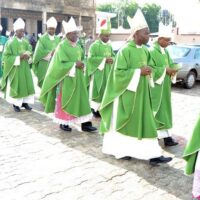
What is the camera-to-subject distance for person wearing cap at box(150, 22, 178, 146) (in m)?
6.28

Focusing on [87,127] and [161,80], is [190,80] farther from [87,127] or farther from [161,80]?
[161,80]

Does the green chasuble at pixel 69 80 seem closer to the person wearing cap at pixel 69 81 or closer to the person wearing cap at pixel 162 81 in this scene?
the person wearing cap at pixel 69 81

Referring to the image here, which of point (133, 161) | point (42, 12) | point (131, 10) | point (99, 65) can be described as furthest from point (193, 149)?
point (131, 10)

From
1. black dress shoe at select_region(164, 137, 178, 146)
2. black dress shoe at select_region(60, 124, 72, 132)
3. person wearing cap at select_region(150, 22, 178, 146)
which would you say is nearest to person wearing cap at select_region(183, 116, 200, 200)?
person wearing cap at select_region(150, 22, 178, 146)

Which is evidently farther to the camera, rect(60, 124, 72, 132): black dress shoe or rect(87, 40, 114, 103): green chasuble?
rect(87, 40, 114, 103): green chasuble

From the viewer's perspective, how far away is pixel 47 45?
9875 mm

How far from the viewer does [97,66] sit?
848 cm

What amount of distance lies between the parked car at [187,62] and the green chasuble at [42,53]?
17.3 feet

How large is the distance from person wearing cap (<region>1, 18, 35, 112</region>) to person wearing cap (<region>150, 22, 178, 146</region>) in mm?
3599

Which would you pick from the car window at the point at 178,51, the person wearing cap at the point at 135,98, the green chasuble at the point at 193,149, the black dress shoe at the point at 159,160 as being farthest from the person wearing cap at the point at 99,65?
the car window at the point at 178,51

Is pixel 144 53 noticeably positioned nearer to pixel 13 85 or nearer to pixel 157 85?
pixel 157 85

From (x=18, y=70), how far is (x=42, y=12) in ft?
83.9

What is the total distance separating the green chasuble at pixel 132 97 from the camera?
5520 millimetres

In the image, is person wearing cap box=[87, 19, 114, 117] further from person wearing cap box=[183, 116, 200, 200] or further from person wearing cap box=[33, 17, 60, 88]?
person wearing cap box=[183, 116, 200, 200]
